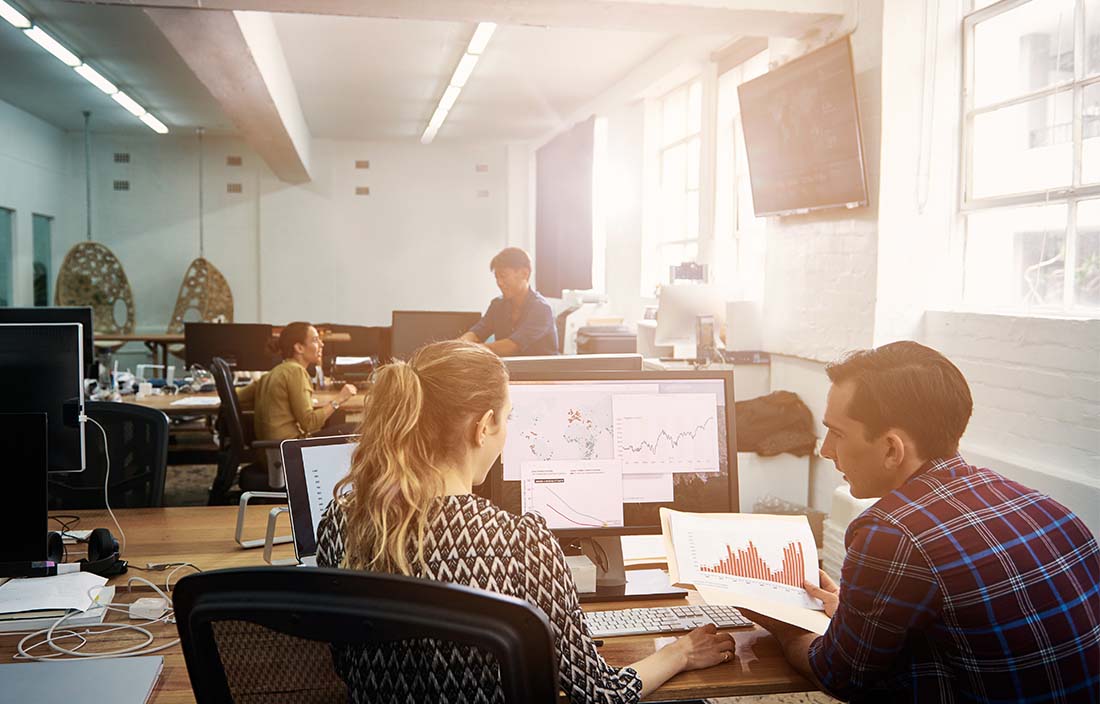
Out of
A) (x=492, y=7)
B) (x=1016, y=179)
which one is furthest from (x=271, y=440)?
(x=1016, y=179)

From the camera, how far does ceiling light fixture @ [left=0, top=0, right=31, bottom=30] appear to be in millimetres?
5535

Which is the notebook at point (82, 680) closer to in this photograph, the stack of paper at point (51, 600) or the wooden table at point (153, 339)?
the stack of paper at point (51, 600)

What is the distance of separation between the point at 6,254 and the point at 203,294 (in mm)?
2255

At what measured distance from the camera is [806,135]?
4.27 m

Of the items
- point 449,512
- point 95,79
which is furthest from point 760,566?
point 95,79

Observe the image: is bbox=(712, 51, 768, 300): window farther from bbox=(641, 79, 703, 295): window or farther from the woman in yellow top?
the woman in yellow top

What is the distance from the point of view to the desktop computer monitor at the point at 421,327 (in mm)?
5617

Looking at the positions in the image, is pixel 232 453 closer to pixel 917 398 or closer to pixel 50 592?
pixel 50 592

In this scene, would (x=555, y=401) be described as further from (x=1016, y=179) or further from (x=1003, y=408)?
(x=1016, y=179)

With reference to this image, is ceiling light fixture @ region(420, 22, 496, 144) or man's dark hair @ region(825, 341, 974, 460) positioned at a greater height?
ceiling light fixture @ region(420, 22, 496, 144)

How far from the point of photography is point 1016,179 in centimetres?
344

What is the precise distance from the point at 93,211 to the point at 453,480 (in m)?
11.3

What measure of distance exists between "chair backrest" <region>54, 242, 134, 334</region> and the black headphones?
9.12 metres

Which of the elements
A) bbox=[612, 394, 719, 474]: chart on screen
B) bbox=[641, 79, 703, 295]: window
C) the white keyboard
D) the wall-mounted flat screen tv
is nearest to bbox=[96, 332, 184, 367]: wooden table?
bbox=[641, 79, 703, 295]: window
